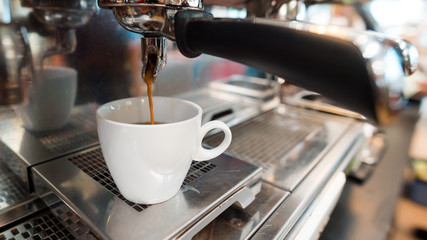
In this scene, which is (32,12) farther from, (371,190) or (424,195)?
(424,195)

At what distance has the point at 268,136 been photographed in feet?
1.98

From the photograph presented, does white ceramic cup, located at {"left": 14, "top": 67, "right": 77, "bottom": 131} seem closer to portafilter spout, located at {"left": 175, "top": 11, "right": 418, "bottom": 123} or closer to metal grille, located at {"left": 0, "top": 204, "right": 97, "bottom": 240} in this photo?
metal grille, located at {"left": 0, "top": 204, "right": 97, "bottom": 240}

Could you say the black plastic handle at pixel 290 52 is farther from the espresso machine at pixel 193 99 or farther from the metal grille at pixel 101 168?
the metal grille at pixel 101 168

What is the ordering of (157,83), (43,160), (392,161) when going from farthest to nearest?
(392,161)
(157,83)
(43,160)

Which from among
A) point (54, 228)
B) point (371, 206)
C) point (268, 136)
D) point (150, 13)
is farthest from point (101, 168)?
point (371, 206)

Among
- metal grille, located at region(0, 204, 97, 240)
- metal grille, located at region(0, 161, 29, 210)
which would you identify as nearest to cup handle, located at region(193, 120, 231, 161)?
metal grille, located at region(0, 204, 97, 240)

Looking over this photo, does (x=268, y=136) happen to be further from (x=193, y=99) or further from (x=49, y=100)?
(x=49, y=100)

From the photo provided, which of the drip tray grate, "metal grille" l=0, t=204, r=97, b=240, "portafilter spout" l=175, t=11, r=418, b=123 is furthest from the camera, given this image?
the drip tray grate

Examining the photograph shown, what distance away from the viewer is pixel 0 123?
38 centimetres

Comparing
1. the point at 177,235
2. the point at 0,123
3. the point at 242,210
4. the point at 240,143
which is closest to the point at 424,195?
the point at 240,143

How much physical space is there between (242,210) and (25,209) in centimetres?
27

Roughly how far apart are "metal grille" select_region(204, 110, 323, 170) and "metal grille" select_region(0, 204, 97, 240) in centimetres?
25

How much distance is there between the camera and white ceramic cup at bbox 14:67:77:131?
0.40m

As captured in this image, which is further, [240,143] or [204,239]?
[240,143]
